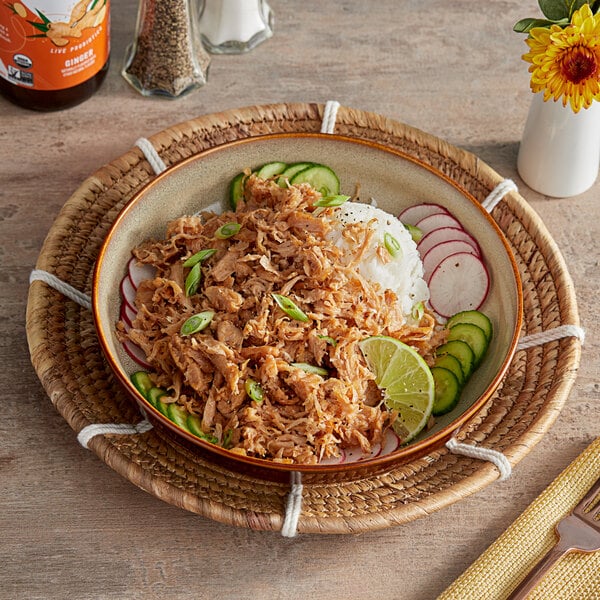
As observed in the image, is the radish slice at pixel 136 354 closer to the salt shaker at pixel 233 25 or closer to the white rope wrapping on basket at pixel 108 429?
the white rope wrapping on basket at pixel 108 429

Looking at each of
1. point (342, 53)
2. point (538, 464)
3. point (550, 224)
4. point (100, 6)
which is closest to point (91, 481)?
point (538, 464)

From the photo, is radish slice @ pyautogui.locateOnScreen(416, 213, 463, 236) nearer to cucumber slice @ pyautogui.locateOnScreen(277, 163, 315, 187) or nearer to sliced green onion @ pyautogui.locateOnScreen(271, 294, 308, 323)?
cucumber slice @ pyautogui.locateOnScreen(277, 163, 315, 187)

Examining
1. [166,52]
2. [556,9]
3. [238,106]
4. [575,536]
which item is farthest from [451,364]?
Result: [166,52]

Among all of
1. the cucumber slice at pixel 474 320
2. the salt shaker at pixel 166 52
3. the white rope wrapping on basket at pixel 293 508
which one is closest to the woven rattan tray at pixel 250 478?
the white rope wrapping on basket at pixel 293 508

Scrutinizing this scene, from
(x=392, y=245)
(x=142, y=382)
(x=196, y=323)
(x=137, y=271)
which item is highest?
(x=392, y=245)

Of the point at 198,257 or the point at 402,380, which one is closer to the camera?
the point at 402,380

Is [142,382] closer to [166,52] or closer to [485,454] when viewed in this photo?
[485,454]

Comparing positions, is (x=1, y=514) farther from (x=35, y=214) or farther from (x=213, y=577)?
(x=35, y=214)
